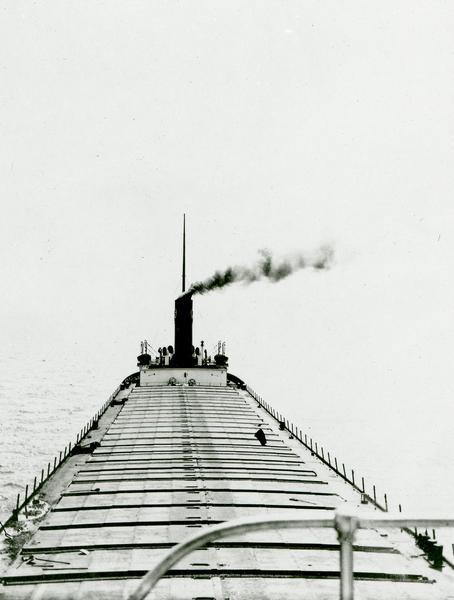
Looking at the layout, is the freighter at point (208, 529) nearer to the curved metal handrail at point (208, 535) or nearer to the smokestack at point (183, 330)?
the curved metal handrail at point (208, 535)

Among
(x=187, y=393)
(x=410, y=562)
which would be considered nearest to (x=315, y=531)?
(x=410, y=562)

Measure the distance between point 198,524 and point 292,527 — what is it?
10605 millimetres

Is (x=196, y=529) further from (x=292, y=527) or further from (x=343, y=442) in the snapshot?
(x=343, y=442)

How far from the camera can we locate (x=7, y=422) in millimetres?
44500

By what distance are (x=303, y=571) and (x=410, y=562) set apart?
7.83 feet

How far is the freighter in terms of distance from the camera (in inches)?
280

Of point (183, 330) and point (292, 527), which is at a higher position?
point (183, 330)

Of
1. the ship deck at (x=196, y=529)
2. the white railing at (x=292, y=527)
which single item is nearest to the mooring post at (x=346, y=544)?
the white railing at (x=292, y=527)

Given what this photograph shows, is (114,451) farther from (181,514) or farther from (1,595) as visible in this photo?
(1,595)

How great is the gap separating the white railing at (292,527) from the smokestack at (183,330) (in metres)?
42.6

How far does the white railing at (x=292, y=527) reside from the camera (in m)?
2.86

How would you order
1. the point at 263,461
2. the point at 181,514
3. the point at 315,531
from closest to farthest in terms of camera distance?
the point at 315,531 → the point at 181,514 → the point at 263,461

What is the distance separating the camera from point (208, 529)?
288 cm

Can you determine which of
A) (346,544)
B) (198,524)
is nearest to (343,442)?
(198,524)
